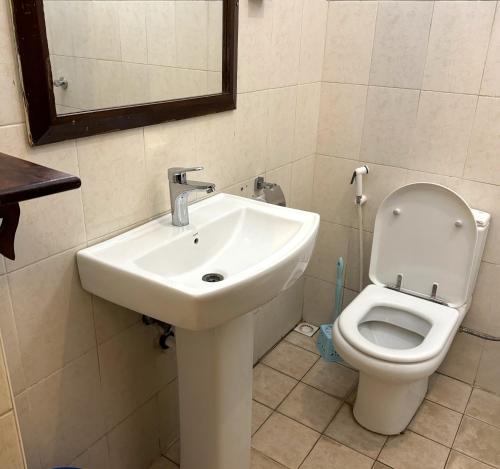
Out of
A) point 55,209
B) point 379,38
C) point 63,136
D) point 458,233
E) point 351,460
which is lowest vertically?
point 351,460

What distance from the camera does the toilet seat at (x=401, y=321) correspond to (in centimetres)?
158

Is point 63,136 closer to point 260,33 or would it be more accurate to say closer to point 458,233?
point 260,33

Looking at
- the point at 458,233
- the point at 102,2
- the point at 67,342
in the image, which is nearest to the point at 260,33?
the point at 102,2

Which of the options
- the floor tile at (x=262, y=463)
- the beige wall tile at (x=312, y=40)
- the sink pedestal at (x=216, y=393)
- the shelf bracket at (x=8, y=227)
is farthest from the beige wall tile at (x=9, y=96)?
the floor tile at (x=262, y=463)

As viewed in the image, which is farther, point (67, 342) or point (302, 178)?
point (302, 178)

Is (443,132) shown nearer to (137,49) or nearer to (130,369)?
(137,49)

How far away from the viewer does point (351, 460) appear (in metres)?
1.71

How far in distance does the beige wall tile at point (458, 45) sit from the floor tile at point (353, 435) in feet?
4.19

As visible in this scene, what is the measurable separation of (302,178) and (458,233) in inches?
26.1

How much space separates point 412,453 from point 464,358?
51 centimetres

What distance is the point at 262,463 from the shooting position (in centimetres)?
168

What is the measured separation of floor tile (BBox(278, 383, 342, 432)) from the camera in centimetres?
187

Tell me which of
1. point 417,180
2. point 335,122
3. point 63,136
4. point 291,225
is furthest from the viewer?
point 335,122

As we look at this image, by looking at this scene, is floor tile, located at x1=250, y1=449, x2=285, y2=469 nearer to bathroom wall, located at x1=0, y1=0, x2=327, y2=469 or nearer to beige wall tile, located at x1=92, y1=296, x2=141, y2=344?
bathroom wall, located at x1=0, y1=0, x2=327, y2=469
